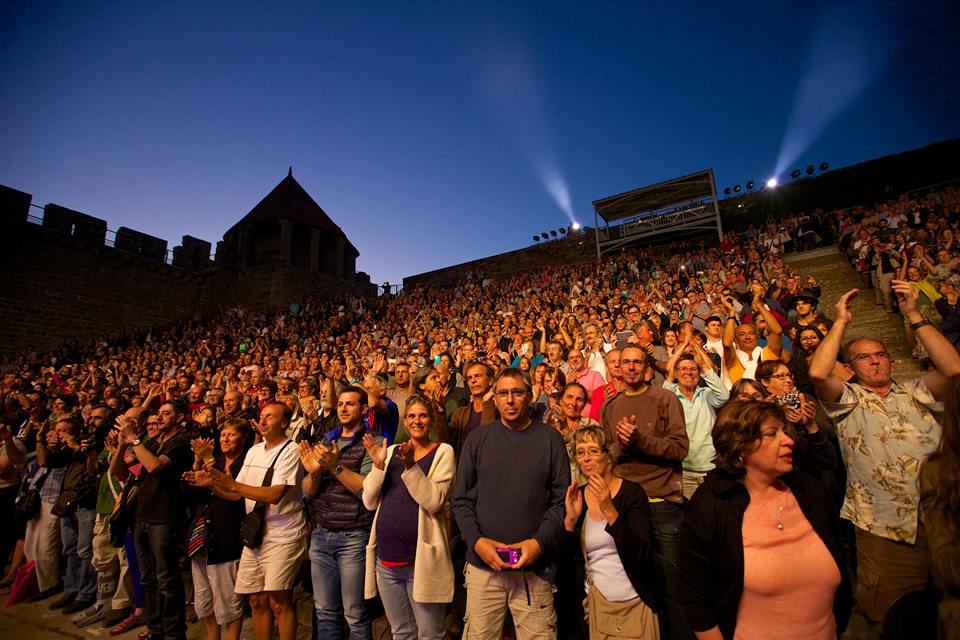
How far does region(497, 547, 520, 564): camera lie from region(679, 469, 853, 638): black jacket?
0.75 meters

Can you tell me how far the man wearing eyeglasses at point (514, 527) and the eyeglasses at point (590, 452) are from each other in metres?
0.16

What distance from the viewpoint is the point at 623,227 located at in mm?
16531

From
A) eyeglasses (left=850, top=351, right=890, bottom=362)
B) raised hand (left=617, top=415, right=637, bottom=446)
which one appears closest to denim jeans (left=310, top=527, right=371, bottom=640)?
raised hand (left=617, top=415, right=637, bottom=446)

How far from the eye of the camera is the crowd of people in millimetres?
1623

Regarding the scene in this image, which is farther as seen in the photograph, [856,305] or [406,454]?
[856,305]

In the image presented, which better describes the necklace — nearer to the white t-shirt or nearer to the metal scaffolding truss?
the white t-shirt

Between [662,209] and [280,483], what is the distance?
16969 millimetres

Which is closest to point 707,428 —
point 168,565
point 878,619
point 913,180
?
point 878,619

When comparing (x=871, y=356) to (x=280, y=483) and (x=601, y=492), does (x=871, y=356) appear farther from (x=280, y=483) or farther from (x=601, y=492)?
(x=280, y=483)

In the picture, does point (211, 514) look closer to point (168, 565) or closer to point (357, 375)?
point (168, 565)

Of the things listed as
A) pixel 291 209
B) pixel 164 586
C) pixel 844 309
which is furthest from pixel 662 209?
pixel 291 209

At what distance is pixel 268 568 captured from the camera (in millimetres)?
2855

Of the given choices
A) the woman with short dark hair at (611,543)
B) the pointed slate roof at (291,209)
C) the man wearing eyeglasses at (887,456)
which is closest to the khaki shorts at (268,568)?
the woman with short dark hair at (611,543)

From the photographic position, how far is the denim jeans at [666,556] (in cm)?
225
